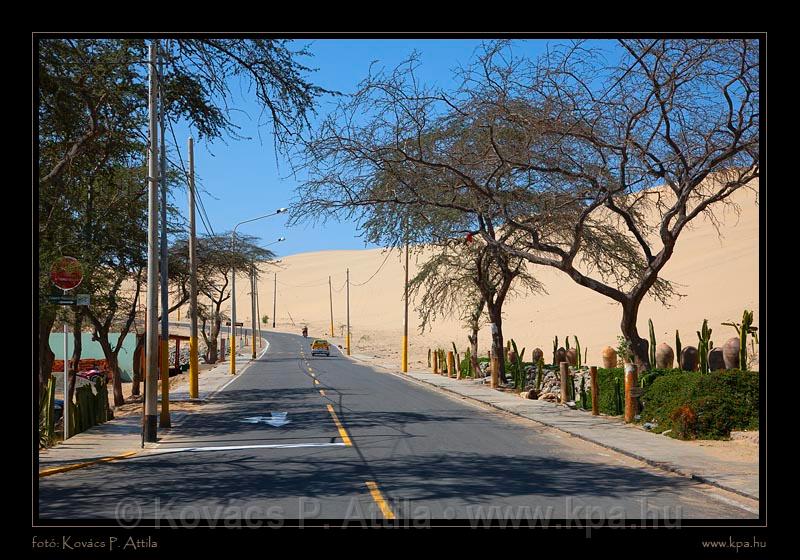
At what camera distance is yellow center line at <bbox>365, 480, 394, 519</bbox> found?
965 cm

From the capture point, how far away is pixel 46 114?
48.7ft

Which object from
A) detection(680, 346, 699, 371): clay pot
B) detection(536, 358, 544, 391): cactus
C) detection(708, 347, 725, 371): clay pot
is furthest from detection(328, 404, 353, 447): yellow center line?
detection(708, 347, 725, 371): clay pot

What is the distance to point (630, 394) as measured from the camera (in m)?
20.7

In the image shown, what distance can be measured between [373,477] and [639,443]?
21.1 feet

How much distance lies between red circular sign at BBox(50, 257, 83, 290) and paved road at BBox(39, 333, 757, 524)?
131 inches

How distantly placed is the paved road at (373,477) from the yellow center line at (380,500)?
0.03 metres

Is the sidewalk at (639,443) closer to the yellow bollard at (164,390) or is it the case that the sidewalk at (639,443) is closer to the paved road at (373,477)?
the paved road at (373,477)

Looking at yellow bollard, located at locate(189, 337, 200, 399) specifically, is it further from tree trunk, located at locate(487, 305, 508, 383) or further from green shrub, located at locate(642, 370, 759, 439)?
green shrub, located at locate(642, 370, 759, 439)

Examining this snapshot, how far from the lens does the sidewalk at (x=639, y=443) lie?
12438mm

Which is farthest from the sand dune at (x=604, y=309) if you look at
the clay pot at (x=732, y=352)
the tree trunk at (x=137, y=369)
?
the clay pot at (x=732, y=352)

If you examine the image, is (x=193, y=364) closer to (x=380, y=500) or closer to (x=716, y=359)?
(x=716, y=359)
